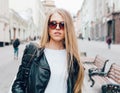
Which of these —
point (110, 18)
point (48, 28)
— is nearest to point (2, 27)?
point (110, 18)

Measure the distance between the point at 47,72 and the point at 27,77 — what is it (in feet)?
0.52

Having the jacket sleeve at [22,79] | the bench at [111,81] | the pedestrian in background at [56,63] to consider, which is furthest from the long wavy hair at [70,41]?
the bench at [111,81]

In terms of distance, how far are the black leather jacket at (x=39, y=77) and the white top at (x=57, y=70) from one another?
4 cm

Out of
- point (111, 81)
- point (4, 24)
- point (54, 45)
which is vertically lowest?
point (4, 24)

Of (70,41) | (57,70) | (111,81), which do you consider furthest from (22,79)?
(111,81)

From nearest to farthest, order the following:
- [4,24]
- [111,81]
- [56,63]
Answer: [56,63] < [111,81] < [4,24]

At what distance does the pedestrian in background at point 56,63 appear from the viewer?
2.88 metres

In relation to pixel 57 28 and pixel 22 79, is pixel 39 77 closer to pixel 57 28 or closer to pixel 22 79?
pixel 22 79

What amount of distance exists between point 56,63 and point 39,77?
7.7 inches

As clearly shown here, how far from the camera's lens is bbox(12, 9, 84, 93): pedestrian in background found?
288 centimetres

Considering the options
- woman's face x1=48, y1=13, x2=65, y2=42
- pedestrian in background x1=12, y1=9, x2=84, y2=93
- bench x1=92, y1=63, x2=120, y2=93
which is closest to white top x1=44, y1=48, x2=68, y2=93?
pedestrian in background x1=12, y1=9, x2=84, y2=93

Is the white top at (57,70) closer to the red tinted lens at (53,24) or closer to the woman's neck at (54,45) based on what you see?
the woman's neck at (54,45)

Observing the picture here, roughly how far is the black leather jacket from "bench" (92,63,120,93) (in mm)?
4254

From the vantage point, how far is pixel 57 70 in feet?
9.68
